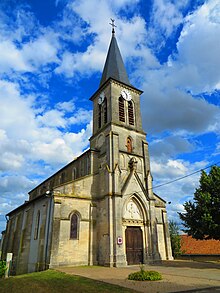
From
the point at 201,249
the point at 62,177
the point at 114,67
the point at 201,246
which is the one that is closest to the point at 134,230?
the point at 62,177

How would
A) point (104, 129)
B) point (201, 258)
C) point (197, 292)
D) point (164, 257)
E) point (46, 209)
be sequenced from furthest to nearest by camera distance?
point (201, 258) → point (104, 129) → point (164, 257) → point (46, 209) → point (197, 292)

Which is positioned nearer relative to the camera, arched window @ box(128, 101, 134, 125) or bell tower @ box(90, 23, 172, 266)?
bell tower @ box(90, 23, 172, 266)

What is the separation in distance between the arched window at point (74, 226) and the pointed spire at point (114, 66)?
18.2 metres

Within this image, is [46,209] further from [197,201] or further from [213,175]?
[213,175]

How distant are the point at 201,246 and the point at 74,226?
22393 millimetres

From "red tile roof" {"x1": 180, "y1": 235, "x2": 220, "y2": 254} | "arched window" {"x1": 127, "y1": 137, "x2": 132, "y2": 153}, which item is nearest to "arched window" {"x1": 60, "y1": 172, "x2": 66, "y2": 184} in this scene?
"arched window" {"x1": 127, "y1": 137, "x2": 132, "y2": 153}

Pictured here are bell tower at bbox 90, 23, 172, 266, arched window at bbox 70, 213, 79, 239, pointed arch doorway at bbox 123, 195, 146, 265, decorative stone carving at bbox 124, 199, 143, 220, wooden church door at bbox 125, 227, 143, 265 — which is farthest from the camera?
decorative stone carving at bbox 124, 199, 143, 220

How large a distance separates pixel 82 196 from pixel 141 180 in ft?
22.5

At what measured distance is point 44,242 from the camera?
20875mm

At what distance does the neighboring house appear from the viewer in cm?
2952

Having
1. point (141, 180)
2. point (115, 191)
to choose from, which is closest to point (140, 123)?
point (141, 180)

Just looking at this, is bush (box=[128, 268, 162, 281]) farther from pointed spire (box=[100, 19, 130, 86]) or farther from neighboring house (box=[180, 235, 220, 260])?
pointed spire (box=[100, 19, 130, 86])

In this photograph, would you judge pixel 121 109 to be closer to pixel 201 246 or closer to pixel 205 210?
pixel 205 210

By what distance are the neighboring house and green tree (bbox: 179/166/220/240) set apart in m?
9.82
